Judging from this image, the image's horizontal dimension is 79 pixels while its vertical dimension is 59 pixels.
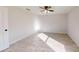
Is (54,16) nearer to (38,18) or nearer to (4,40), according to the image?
(38,18)

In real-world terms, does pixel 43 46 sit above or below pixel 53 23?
above

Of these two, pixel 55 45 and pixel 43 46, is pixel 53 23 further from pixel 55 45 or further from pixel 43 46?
pixel 43 46

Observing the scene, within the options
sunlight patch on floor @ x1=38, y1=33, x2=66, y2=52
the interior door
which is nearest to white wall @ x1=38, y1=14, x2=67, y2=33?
sunlight patch on floor @ x1=38, y1=33, x2=66, y2=52

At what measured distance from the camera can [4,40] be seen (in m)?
3.95

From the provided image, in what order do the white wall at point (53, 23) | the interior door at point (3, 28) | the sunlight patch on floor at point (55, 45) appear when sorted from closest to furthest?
the interior door at point (3, 28)
the sunlight patch on floor at point (55, 45)
the white wall at point (53, 23)

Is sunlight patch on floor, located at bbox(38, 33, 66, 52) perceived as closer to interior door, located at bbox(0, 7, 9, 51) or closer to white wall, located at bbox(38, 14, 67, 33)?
interior door, located at bbox(0, 7, 9, 51)

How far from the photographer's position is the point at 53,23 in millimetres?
10711

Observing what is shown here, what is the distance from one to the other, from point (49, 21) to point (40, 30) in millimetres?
1440

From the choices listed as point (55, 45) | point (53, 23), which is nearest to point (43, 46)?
point (55, 45)

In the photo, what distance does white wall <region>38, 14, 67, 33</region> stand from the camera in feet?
34.2

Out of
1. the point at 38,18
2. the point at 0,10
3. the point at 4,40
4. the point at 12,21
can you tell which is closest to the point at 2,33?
the point at 4,40

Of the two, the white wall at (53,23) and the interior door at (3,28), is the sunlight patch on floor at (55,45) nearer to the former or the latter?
the interior door at (3,28)

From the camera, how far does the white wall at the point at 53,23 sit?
10.4m

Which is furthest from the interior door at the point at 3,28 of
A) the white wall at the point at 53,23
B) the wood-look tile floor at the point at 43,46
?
the white wall at the point at 53,23
